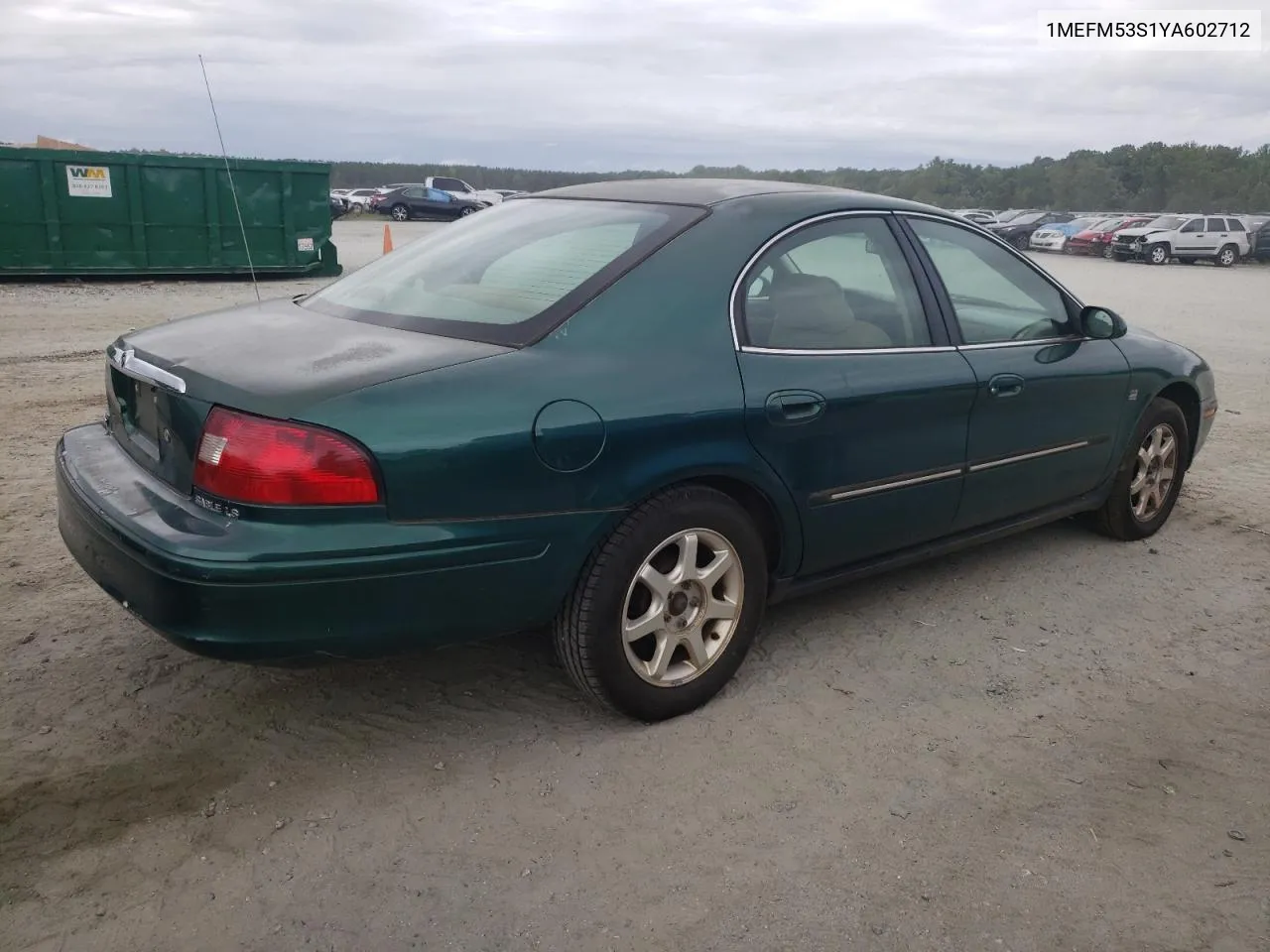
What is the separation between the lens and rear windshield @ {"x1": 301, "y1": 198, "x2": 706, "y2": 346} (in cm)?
306

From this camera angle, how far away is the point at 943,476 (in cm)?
381

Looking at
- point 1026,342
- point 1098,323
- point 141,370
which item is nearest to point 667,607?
point 141,370

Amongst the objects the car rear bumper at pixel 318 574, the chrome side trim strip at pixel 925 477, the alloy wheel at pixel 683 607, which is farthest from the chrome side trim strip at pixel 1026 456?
the car rear bumper at pixel 318 574

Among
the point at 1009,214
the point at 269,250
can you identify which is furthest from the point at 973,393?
the point at 1009,214

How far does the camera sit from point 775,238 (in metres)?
3.45

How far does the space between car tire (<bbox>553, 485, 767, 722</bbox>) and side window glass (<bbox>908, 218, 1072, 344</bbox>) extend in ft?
4.53

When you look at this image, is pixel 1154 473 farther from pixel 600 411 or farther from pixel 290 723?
pixel 290 723

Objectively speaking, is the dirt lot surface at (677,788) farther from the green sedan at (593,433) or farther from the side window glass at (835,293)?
the side window glass at (835,293)

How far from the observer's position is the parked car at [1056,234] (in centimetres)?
3366

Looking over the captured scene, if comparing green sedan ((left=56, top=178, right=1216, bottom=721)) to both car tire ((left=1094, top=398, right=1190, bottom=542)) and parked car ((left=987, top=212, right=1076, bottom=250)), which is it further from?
parked car ((left=987, top=212, right=1076, bottom=250))

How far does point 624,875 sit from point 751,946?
364mm

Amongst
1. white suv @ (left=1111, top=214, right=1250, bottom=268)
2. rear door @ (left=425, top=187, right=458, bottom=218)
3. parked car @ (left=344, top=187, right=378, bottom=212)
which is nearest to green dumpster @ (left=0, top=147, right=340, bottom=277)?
rear door @ (left=425, top=187, right=458, bottom=218)

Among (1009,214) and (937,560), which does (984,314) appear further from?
(1009,214)

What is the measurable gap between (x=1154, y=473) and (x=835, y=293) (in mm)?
2337
